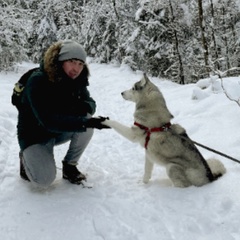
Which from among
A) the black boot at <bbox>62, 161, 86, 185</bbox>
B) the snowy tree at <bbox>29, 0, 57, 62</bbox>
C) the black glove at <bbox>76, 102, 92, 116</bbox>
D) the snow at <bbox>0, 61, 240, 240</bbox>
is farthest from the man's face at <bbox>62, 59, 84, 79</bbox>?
the snowy tree at <bbox>29, 0, 57, 62</bbox>

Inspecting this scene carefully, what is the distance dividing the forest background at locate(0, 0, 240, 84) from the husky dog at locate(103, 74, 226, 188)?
806 cm

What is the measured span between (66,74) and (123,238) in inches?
65.6

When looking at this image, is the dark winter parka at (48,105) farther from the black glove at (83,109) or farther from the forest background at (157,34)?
the forest background at (157,34)

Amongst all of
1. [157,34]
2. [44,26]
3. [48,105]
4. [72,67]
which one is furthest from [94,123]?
[44,26]

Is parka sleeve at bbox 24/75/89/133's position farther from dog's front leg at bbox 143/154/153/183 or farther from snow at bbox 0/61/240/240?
dog's front leg at bbox 143/154/153/183

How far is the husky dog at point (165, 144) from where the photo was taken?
345 cm

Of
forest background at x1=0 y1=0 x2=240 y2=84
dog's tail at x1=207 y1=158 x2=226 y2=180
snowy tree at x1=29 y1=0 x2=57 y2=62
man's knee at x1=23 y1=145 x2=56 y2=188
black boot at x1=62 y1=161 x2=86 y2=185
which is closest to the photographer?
man's knee at x1=23 y1=145 x2=56 y2=188

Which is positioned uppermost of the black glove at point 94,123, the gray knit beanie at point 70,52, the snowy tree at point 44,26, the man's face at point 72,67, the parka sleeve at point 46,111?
the gray knit beanie at point 70,52

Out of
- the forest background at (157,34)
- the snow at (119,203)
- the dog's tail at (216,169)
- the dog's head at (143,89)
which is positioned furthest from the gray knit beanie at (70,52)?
the forest background at (157,34)

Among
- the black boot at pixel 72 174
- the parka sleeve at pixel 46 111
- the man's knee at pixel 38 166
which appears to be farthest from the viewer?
the black boot at pixel 72 174

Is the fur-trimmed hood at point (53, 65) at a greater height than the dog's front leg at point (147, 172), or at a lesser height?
greater

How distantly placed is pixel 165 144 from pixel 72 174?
1.09 m

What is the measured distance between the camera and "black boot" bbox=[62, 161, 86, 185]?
3.68 meters

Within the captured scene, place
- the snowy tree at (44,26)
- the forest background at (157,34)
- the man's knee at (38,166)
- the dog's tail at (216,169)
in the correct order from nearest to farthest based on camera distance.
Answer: the man's knee at (38,166) < the dog's tail at (216,169) < the forest background at (157,34) < the snowy tree at (44,26)
